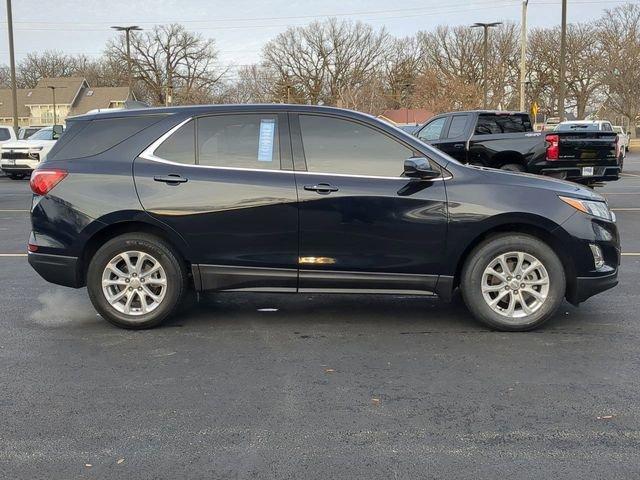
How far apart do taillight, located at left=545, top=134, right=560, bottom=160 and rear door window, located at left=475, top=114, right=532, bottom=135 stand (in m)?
1.04

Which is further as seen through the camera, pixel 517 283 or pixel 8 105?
pixel 8 105

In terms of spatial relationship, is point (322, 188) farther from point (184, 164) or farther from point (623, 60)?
point (623, 60)

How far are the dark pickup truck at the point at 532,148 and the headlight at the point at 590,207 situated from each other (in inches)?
271

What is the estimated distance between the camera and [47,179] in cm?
519

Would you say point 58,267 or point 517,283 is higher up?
point 58,267

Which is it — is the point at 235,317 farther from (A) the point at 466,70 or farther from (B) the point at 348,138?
(A) the point at 466,70

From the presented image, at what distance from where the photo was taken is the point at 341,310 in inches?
230

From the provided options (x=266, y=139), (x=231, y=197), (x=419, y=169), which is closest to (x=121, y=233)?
(x=231, y=197)

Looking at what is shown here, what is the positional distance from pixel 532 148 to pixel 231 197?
8345 millimetres

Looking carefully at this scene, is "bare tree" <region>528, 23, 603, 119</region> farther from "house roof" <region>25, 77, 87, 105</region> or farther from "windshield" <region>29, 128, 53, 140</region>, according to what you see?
"house roof" <region>25, 77, 87, 105</region>

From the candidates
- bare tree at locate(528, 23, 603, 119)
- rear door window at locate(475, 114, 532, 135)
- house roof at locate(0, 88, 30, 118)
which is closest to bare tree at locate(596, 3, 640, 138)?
bare tree at locate(528, 23, 603, 119)

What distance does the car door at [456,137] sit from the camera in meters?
12.3

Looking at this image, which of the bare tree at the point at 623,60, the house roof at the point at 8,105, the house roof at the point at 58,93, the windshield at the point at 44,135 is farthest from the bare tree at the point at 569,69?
the house roof at the point at 8,105

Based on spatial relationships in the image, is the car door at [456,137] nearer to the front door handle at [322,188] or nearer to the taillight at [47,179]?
the front door handle at [322,188]
